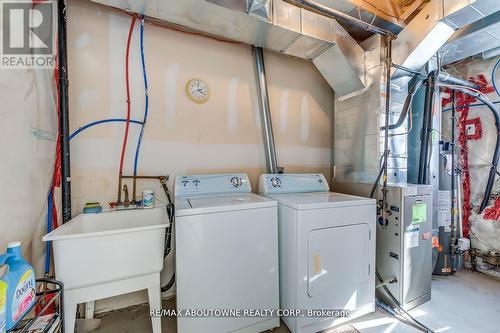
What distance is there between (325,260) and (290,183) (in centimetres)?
77

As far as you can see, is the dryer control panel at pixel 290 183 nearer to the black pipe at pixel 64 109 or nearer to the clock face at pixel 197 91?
the clock face at pixel 197 91

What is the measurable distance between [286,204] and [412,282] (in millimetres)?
1381

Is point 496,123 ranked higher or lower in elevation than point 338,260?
higher

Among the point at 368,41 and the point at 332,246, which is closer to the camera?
the point at 332,246

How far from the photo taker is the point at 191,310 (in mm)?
1441

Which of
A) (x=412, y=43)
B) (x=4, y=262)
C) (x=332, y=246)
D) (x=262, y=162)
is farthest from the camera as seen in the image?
(x=262, y=162)

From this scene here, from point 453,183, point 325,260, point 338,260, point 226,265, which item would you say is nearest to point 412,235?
point 338,260

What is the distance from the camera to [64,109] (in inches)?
64.4

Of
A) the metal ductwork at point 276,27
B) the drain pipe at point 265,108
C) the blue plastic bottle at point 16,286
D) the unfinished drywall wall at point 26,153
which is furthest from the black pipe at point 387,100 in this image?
the unfinished drywall wall at point 26,153

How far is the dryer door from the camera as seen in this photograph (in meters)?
1.61

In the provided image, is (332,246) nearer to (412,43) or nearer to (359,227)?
(359,227)

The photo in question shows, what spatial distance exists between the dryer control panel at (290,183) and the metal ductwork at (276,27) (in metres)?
1.08

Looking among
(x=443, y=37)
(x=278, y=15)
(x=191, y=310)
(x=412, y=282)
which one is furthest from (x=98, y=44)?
(x=412, y=282)

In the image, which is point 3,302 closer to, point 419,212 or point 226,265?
point 226,265
